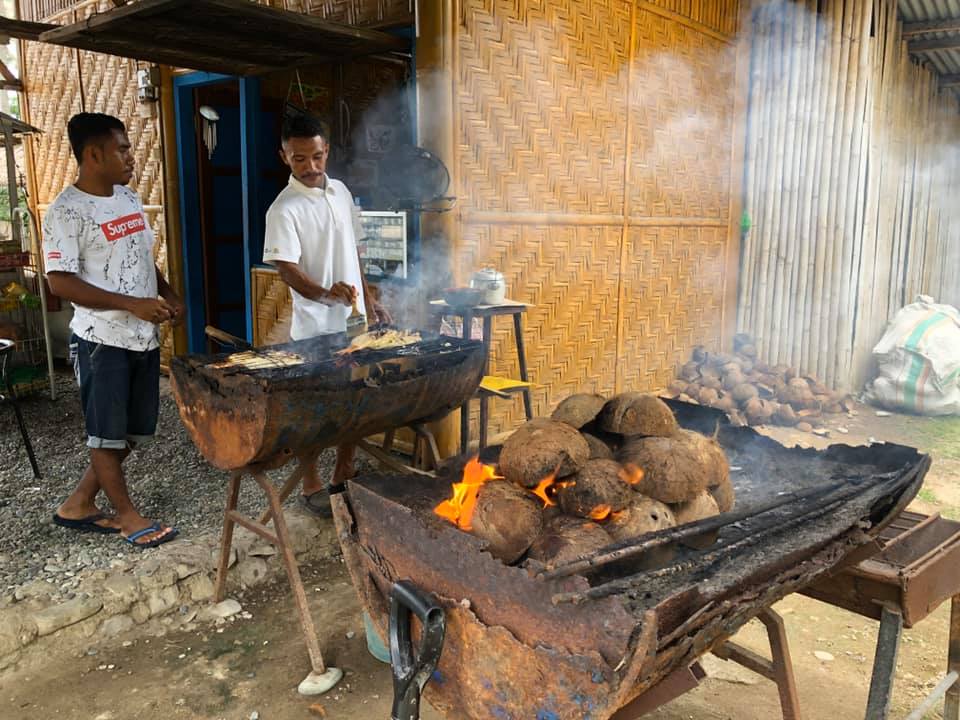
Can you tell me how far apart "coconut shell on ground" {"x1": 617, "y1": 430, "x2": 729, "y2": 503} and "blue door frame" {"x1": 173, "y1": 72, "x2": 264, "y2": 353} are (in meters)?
5.12

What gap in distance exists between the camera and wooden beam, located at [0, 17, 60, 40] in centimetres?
549

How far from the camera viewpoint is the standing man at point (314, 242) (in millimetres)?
4070

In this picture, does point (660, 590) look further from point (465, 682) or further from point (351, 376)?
point (351, 376)

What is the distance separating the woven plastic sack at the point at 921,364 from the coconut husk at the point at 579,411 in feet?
20.3

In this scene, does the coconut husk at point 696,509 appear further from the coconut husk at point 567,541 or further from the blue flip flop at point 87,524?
the blue flip flop at point 87,524

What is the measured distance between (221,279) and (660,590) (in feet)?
23.6

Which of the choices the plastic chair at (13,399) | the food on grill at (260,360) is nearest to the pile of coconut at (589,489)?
the food on grill at (260,360)

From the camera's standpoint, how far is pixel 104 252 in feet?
12.8

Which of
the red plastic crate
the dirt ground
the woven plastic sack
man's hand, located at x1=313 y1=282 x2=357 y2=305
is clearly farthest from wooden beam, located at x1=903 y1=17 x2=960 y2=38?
the red plastic crate

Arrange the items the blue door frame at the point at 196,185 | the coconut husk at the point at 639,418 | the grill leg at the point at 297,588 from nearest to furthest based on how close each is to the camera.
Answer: the coconut husk at the point at 639,418 → the grill leg at the point at 297,588 → the blue door frame at the point at 196,185

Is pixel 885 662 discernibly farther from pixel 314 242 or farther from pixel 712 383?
pixel 712 383

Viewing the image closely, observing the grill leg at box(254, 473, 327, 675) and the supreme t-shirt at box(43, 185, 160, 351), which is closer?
the grill leg at box(254, 473, 327, 675)

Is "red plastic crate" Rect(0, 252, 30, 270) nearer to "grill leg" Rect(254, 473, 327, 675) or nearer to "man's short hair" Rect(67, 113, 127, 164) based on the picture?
"man's short hair" Rect(67, 113, 127, 164)

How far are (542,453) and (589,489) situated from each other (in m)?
0.19
